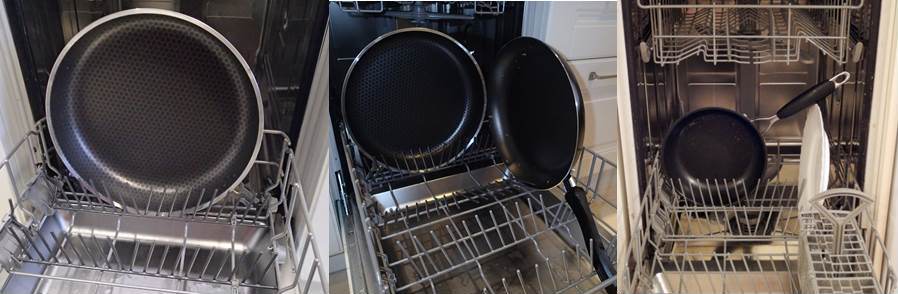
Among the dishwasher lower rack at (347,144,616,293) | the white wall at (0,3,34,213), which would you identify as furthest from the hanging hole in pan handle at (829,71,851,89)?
the white wall at (0,3,34,213)

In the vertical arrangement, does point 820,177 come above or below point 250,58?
below

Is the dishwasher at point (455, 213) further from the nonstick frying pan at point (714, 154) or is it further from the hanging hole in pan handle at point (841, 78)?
the hanging hole in pan handle at point (841, 78)

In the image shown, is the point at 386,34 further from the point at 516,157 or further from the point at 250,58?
the point at 516,157

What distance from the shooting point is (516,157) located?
1.04 m

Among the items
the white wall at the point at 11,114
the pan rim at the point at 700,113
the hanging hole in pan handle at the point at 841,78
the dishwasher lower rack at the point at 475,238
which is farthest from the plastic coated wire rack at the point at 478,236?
the white wall at the point at 11,114

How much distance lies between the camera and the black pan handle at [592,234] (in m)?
0.78

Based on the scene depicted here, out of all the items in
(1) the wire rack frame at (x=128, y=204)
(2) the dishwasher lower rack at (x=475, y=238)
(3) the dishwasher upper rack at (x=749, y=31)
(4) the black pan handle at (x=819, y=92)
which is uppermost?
(3) the dishwasher upper rack at (x=749, y=31)

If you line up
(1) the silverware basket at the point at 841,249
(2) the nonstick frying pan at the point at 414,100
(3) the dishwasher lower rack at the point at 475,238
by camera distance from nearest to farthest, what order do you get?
(1) the silverware basket at the point at 841,249 < (3) the dishwasher lower rack at the point at 475,238 < (2) the nonstick frying pan at the point at 414,100

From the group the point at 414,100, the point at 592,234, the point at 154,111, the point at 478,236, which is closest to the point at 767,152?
the point at 592,234

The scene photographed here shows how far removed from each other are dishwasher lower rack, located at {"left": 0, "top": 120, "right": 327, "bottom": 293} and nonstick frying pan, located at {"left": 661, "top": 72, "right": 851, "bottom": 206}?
64 centimetres

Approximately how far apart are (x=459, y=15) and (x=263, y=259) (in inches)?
22.9

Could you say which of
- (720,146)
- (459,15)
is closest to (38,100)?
(459,15)

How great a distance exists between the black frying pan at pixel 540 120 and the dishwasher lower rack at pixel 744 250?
0.10m

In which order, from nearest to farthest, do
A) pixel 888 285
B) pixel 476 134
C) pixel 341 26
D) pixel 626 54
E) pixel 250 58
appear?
pixel 888 285, pixel 626 54, pixel 250 58, pixel 341 26, pixel 476 134
